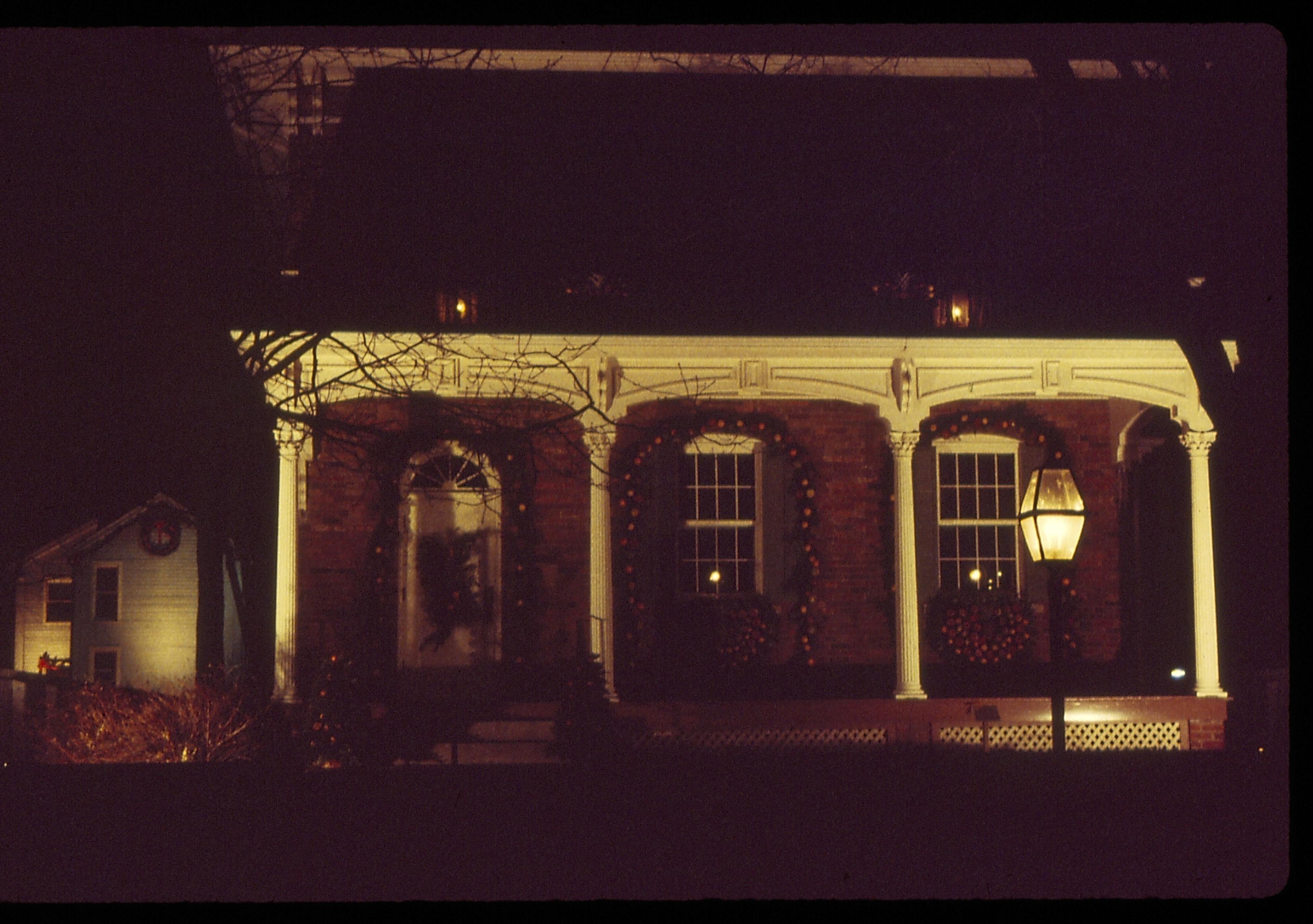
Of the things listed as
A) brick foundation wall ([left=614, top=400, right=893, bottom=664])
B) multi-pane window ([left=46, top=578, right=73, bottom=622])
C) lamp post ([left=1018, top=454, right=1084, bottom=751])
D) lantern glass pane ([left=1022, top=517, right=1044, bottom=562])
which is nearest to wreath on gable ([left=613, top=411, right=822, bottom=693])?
brick foundation wall ([left=614, top=400, right=893, bottom=664])

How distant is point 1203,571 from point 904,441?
3.28 meters

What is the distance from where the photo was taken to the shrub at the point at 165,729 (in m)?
A: 10.0

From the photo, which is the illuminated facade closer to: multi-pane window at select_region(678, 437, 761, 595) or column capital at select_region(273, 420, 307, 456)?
column capital at select_region(273, 420, 307, 456)

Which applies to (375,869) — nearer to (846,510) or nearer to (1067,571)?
(846,510)

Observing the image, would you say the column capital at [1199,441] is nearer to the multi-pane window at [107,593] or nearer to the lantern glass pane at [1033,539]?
the lantern glass pane at [1033,539]

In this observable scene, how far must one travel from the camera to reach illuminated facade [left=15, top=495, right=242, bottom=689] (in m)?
30.7

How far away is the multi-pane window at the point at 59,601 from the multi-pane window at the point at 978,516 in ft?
81.3

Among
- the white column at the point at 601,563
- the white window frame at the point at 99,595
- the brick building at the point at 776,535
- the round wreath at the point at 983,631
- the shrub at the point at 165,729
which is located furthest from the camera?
the white window frame at the point at 99,595

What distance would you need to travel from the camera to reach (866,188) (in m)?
14.1

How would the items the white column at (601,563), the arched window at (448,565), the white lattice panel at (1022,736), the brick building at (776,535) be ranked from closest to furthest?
the white column at (601,563) < the brick building at (776,535) < the white lattice panel at (1022,736) < the arched window at (448,565)

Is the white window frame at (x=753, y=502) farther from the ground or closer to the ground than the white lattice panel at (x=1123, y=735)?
farther from the ground

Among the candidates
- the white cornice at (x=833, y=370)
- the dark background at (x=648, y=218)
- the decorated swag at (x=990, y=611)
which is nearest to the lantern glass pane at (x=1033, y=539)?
the dark background at (x=648, y=218)

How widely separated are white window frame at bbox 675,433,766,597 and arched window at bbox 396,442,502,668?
82.4 inches

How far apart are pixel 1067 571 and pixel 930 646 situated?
5.63 feet
